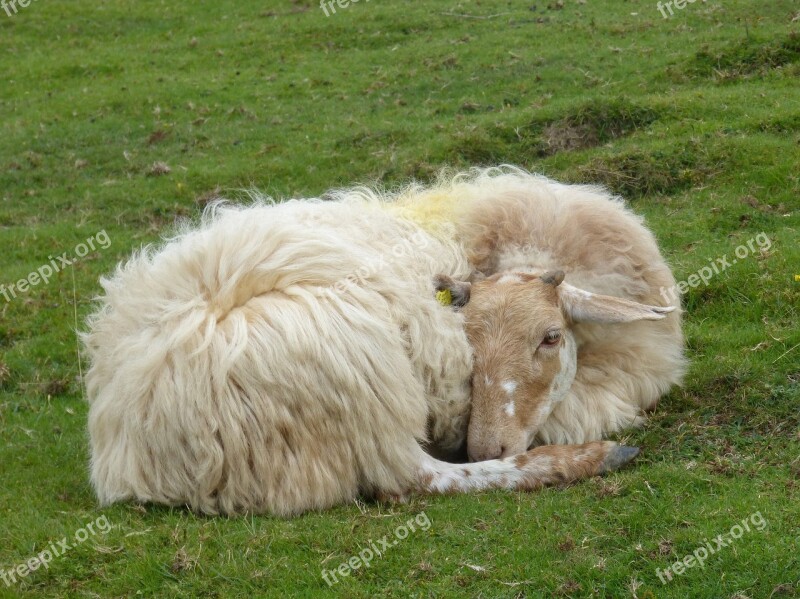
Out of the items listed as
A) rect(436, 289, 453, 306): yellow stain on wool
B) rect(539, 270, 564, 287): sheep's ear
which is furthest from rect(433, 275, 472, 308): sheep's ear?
rect(539, 270, 564, 287): sheep's ear

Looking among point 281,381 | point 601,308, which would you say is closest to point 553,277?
point 601,308

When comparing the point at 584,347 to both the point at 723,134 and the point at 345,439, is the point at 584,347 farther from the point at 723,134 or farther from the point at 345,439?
the point at 723,134

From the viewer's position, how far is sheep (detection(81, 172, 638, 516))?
5480 mm

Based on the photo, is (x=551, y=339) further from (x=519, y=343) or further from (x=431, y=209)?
(x=431, y=209)

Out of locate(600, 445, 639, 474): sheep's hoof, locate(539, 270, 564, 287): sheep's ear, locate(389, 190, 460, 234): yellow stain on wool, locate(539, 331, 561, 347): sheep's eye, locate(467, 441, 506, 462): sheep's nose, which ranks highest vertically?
locate(389, 190, 460, 234): yellow stain on wool

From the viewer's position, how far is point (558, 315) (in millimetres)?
6230

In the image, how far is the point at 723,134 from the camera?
36.2ft

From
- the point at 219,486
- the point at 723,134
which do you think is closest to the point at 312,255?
the point at 219,486

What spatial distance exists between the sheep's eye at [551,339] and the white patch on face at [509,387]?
31 cm

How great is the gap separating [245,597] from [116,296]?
227cm

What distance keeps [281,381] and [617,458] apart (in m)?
2.02

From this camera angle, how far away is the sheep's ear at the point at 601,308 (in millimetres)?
6234

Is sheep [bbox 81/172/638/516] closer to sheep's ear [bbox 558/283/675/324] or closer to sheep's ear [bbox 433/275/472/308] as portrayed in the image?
sheep's ear [bbox 433/275/472/308]

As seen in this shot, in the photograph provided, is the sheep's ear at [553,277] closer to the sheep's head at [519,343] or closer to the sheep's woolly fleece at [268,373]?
the sheep's head at [519,343]
